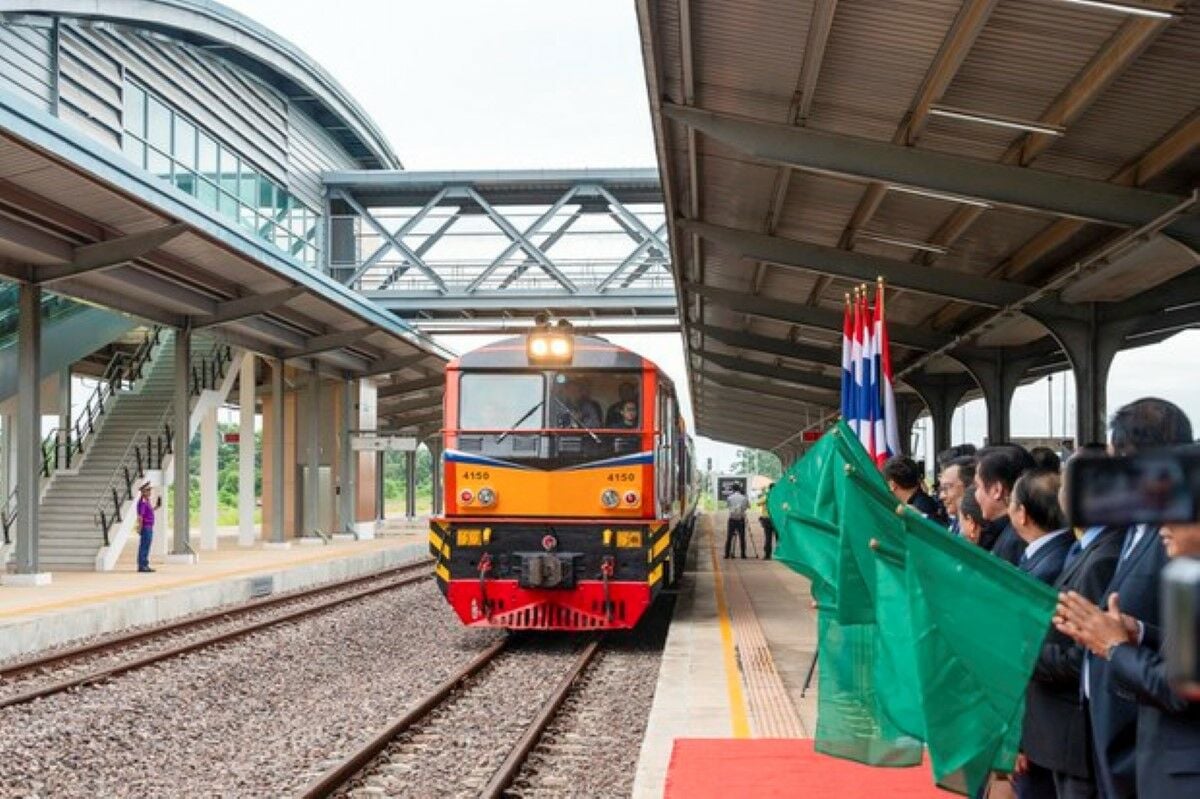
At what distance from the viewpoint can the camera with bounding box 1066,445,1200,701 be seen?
114 cm

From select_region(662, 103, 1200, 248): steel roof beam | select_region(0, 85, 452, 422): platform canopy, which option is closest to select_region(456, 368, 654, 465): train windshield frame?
select_region(662, 103, 1200, 248): steel roof beam

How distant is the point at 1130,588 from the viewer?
3.41m

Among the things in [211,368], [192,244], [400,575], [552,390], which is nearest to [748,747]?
[552,390]

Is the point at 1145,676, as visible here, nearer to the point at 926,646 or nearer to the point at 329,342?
the point at 926,646

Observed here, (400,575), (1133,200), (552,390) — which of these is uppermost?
(1133,200)

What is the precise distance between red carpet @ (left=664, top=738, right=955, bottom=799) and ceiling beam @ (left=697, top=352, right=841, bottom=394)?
20.9 m

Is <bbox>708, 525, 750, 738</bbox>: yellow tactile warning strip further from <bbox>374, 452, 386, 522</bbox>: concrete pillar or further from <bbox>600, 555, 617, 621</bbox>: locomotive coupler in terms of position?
<bbox>374, 452, 386, 522</bbox>: concrete pillar

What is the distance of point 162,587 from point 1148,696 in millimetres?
16322

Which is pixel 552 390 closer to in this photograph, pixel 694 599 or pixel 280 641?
pixel 280 641

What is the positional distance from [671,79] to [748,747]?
5385 mm

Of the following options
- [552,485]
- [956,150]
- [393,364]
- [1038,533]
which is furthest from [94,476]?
[1038,533]

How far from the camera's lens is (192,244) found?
17203mm

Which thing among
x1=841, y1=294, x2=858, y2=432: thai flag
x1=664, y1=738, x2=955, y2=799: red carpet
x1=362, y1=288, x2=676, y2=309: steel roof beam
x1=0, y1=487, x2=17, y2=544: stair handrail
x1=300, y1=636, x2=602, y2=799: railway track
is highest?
x1=362, y1=288, x2=676, y2=309: steel roof beam

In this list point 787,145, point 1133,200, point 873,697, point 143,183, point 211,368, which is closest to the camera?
point 873,697
